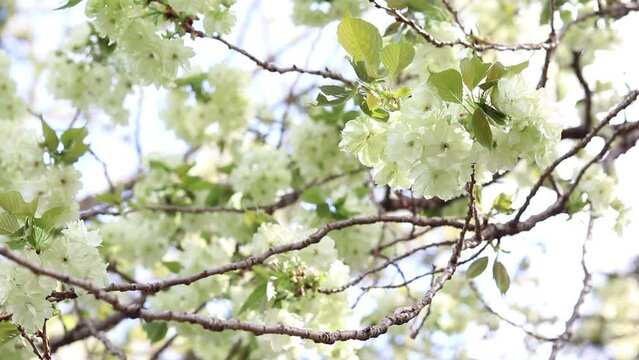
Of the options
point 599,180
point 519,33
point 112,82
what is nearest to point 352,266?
point 599,180

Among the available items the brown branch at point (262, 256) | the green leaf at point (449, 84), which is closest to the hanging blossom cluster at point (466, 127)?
the green leaf at point (449, 84)

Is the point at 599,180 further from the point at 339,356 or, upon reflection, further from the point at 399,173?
the point at 399,173

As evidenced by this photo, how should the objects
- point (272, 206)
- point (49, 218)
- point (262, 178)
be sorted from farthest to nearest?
point (262, 178)
point (272, 206)
point (49, 218)

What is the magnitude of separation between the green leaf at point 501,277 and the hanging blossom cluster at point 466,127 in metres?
0.74

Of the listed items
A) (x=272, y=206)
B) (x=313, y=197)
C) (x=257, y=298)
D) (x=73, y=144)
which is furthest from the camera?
(x=272, y=206)

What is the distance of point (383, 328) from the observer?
140cm

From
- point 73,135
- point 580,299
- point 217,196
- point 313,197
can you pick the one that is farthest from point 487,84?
point 217,196

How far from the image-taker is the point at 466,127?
142 centimetres

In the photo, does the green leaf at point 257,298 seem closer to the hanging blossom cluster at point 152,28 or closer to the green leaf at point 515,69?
the hanging blossom cluster at point 152,28

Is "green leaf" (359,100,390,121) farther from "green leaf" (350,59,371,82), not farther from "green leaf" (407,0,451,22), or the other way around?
"green leaf" (407,0,451,22)

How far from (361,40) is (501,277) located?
3.14ft

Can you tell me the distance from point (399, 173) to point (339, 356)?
95cm

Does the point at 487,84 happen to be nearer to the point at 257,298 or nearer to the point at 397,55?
the point at 397,55

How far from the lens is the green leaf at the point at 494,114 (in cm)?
140
